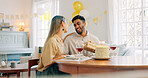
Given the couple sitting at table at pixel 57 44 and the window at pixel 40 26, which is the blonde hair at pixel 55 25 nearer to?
the couple sitting at table at pixel 57 44

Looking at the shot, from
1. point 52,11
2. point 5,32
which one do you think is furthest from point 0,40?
point 52,11

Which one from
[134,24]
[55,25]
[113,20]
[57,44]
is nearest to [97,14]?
[113,20]

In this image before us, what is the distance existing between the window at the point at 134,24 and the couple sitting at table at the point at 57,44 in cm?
265

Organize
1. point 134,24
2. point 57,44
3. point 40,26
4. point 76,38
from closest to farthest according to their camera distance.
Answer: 1. point 57,44
2. point 76,38
3. point 134,24
4. point 40,26

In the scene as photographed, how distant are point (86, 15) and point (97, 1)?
0.55m

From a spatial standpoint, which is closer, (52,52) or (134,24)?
(52,52)

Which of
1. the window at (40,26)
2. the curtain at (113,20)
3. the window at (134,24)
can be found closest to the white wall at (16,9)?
the window at (40,26)

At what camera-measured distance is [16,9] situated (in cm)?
863

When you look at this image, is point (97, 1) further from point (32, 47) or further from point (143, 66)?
point (143, 66)

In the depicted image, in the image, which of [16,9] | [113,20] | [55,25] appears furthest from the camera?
[16,9]

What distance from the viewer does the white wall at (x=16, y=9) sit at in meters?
8.34

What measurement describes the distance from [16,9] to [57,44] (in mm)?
6704

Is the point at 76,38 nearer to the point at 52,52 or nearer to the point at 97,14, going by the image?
the point at 52,52

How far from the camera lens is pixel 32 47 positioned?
8.24 meters
